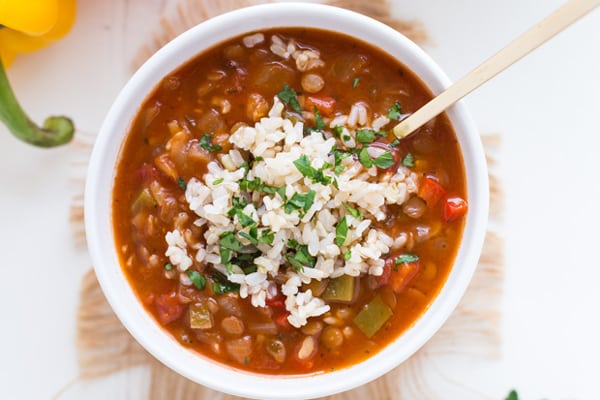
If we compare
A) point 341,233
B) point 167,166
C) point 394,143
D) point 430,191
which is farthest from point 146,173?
point 430,191

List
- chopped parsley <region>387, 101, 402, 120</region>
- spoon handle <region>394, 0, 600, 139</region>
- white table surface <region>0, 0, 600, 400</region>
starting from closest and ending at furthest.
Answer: spoon handle <region>394, 0, 600, 139</region> → chopped parsley <region>387, 101, 402, 120</region> → white table surface <region>0, 0, 600, 400</region>

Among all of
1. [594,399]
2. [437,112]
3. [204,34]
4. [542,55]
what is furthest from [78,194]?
[594,399]

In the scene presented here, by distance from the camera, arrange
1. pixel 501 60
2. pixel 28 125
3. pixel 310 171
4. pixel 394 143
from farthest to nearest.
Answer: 1. pixel 28 125
2. pixel 394 143
3. pixel 310 171
4. pixel 501 60

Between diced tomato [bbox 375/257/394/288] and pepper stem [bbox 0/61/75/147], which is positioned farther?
pepper stem [bbox 0/61/75/147]

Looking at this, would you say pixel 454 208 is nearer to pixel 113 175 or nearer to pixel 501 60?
pixel 501 60

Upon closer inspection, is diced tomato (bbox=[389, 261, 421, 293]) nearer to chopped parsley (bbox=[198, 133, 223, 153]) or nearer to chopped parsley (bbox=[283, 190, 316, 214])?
chopped parsley (bbox=[283, 190, 316, 214])

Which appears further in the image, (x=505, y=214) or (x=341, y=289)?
(x=505, y=214)

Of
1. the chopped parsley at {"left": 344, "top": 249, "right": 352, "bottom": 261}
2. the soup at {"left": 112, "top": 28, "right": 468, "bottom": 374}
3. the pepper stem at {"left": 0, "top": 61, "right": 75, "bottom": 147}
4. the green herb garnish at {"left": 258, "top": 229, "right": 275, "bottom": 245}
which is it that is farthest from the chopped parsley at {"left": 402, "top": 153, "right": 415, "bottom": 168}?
the pepper stem at {"left": 0, "top": 61, "right": 75, "bottom": 147}
